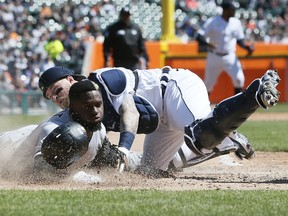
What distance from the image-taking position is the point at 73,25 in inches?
1001

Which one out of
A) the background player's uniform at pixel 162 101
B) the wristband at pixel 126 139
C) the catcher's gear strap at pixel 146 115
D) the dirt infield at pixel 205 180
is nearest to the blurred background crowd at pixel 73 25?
the dirt infield at pixel 205 180

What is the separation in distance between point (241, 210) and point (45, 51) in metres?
18.6

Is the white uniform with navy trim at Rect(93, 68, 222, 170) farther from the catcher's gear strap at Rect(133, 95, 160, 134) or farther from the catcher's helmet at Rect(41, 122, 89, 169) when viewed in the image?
the catcher's helmet at Rect(41, 122, 89, 169)

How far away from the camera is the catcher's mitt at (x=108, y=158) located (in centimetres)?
649

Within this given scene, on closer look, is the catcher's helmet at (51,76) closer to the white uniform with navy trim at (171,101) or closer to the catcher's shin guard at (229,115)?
the white uniform with navy trim at (171,101)

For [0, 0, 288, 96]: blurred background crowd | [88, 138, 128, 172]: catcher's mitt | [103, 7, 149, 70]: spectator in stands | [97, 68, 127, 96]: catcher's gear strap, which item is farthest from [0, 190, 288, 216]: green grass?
[0, 0, 288, 96]: blurred background crowd

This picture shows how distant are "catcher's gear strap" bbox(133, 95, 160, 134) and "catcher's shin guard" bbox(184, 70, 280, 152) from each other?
1.71ft

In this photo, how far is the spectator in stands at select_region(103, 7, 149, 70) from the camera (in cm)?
1541

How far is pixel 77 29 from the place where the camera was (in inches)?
995

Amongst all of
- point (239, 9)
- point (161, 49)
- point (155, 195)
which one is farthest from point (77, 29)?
point (155, 195)

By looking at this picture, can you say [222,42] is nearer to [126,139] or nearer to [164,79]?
[164,79]

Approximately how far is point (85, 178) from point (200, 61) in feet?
50.5

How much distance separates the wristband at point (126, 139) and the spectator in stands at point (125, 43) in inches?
348

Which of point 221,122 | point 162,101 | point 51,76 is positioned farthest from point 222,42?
point 221,122
